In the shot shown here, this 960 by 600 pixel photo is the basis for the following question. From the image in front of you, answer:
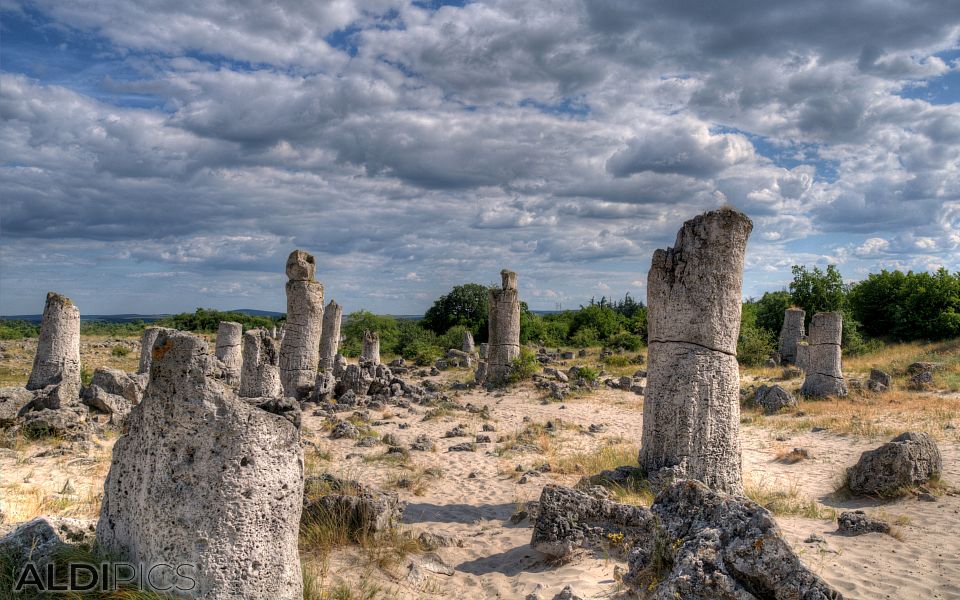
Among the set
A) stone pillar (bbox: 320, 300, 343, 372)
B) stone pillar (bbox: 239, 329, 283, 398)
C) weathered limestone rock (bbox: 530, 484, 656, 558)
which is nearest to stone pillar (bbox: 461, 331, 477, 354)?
stone pillar (bbox: 320, 300, 343, 372)

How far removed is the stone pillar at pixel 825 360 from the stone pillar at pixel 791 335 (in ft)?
26.4

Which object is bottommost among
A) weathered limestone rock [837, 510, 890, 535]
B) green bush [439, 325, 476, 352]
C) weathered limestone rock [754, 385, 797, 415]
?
weathered limestone rock [837, 510, 890, 535]

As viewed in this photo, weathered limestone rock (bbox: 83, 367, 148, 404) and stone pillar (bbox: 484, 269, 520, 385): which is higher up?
stone pillar (bbox: 484, 269, 520, 385)

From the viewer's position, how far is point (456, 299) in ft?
143

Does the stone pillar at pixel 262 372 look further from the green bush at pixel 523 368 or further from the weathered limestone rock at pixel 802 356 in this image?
the weathered limestone rock at pixel 802 356

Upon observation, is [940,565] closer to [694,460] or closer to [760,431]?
[694,460]

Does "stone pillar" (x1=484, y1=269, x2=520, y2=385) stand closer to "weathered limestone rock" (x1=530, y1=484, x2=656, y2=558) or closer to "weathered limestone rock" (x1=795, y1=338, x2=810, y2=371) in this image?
"weathered limestone rock" (x1=795, y1=338, x2=810, y2=371)

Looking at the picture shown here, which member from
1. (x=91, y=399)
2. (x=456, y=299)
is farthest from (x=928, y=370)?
(x=456, y=299)

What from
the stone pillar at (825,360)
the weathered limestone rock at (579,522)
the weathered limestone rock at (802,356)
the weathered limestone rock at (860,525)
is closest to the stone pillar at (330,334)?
the stone pillar at (825,360)

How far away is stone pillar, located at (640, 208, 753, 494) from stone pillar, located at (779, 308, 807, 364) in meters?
18.9

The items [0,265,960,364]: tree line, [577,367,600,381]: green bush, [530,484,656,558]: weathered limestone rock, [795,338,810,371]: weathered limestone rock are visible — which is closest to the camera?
[530,484,656,558]: weathered limestone rock

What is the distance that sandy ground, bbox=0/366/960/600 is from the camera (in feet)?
17.5

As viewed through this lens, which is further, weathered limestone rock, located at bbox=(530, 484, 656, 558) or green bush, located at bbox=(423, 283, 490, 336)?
green bush, located at bbox=(423, 283, 490, 336)

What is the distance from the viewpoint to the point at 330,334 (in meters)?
23.4
